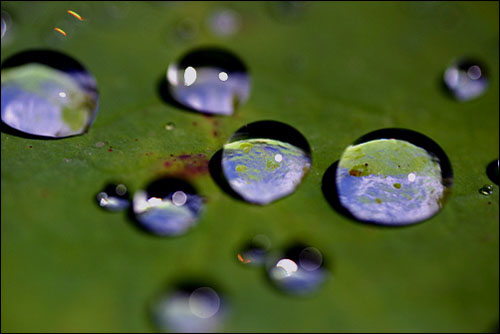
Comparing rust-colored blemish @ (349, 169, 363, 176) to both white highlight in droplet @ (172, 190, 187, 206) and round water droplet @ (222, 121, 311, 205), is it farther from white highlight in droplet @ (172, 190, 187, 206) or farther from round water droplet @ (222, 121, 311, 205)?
white highlight in droplet @ (172, 190, 187, 206)

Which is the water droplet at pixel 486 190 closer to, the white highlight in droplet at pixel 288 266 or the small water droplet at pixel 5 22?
the white highlight in droplet at pixel 288 266

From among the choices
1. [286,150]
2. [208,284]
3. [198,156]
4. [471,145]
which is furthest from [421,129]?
[208,284]

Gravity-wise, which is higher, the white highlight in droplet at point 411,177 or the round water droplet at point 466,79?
the round water droplet at point 466,79

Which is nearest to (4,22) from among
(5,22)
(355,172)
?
(5,22)

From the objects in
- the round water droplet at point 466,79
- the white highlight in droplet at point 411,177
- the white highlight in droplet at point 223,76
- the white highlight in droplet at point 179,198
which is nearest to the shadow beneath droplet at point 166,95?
the white highlight in droplet at point 223,76

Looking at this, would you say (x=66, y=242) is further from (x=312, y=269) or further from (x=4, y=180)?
(x=312, y=269)

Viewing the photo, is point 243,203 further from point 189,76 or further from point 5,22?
point 5,22
